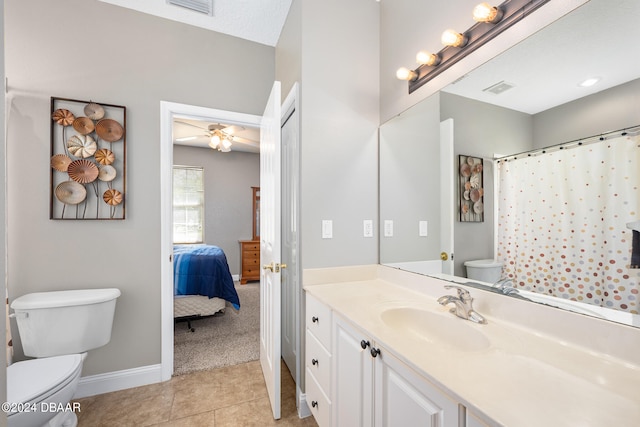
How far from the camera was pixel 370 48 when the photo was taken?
1835 millimetres

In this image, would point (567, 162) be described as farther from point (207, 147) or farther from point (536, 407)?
point (207, 147)

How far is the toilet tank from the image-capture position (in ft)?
5.24

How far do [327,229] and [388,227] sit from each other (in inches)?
16.6

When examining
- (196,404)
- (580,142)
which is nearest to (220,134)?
(196,404)

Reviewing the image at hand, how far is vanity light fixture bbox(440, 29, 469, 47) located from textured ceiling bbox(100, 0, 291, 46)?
1.27 m

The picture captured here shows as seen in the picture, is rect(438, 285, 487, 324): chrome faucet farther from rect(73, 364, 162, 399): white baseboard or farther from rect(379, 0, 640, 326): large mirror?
rect(73, 364, 162, 399): white baseboard

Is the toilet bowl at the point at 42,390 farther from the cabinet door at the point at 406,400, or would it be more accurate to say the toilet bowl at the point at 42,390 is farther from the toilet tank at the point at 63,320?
the cabinet door at the point at 406,400

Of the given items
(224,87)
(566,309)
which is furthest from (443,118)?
(224,87)

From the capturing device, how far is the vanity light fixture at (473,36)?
1018mm

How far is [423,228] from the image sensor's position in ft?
5.20

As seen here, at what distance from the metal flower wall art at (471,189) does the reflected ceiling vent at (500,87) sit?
0.96 feet

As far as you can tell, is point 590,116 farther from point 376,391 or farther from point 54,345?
point 54,345

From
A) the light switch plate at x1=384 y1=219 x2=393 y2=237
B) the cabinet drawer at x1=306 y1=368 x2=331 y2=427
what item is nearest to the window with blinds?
the cabinet drawer at x1=306 y1=368 x2=331 y2=427

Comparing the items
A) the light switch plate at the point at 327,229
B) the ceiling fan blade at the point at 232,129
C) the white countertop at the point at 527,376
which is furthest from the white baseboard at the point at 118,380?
the ceiling fan blade at the point at 232,129
